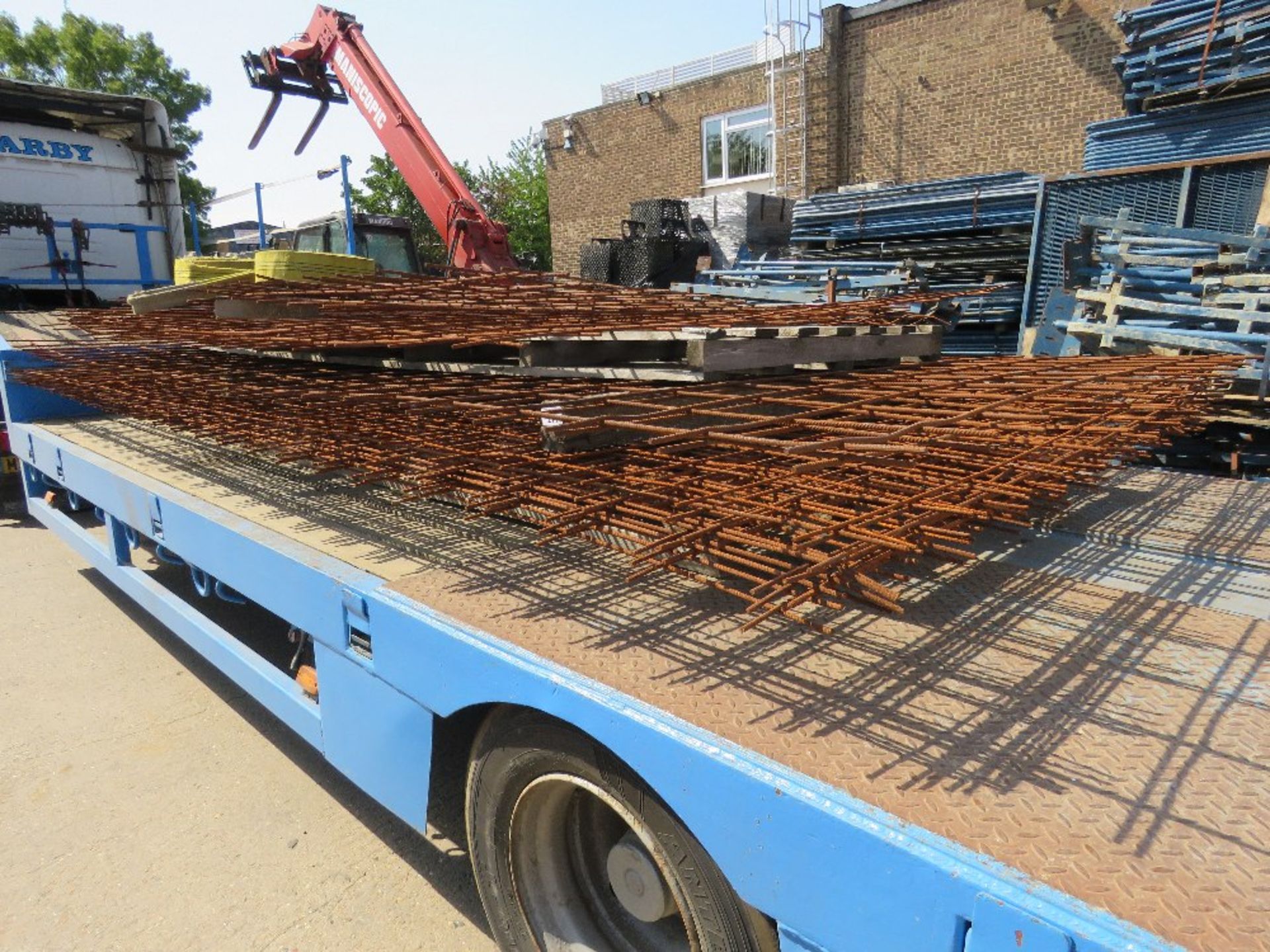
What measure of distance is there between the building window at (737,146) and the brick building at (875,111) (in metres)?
0.03

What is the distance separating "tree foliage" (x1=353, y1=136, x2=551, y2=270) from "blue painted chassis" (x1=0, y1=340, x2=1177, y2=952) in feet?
64.0

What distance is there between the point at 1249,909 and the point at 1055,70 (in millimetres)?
14899

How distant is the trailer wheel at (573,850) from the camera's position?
1.71 metres

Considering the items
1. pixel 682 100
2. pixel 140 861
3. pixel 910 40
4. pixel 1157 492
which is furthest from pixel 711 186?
pixel 140 861

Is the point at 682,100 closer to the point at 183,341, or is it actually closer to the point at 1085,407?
the point at 183,341

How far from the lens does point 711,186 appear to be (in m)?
17.7

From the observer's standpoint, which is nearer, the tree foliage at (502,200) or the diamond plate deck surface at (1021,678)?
the diamond plate deck surface at (1021,678)

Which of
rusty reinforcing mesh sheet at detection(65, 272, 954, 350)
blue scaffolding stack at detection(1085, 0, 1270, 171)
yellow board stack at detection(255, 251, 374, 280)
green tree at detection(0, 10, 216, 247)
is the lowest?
rusty reinforcing mesh sheet at detection(65, 272, 954, 350)


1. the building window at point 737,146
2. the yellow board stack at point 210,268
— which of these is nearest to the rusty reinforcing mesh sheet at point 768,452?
the yellow board stack at point 210,268

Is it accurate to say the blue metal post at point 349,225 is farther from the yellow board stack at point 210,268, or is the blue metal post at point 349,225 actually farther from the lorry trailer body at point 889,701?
→ the lorry trailer body at point 889,701

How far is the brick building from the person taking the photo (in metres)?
12.7

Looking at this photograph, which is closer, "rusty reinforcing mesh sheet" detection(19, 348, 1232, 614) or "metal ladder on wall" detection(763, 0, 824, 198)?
"rusty reinforcing mesh sheet" detection(19, 348, 1232, 614)

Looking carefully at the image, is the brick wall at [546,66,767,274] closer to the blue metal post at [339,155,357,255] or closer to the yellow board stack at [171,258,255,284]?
the blue metal post at [339,155,357,255]

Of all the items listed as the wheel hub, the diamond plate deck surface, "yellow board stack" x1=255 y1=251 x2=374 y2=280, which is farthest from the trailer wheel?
"yellow board stack" x1=255 y1=251 x2=374 y2=280
